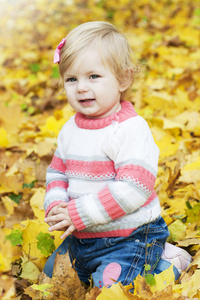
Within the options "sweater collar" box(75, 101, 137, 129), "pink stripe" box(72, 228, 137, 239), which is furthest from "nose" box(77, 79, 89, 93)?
"pink stripe" box(72, 228, 137, 239)

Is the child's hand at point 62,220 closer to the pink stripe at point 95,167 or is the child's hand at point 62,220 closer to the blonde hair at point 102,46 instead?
the pink stripe at point 95,167

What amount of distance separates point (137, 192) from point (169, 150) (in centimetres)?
122

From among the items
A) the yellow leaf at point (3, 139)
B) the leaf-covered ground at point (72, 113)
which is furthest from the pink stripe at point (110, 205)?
the yellow leaf at point (3, 139)

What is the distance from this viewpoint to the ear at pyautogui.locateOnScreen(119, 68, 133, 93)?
1.67 m

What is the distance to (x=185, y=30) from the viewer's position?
198 inches

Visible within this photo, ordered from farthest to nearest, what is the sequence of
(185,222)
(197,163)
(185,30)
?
(185,30), (197,163), (185,222)

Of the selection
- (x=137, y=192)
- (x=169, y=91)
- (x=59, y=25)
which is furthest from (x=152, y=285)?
(x=59, y=25)

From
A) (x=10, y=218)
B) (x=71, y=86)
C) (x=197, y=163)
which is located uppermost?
(x=71, y=86)

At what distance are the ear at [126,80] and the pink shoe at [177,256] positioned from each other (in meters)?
0.79

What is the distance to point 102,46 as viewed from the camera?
1574 mm

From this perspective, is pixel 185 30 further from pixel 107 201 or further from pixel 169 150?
pixel 107 201

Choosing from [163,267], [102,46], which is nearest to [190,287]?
[163,267]

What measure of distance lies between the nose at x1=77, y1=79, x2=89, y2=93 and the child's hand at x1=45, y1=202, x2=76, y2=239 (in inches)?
19.2

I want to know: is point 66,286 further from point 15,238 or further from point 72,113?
point 72,113
